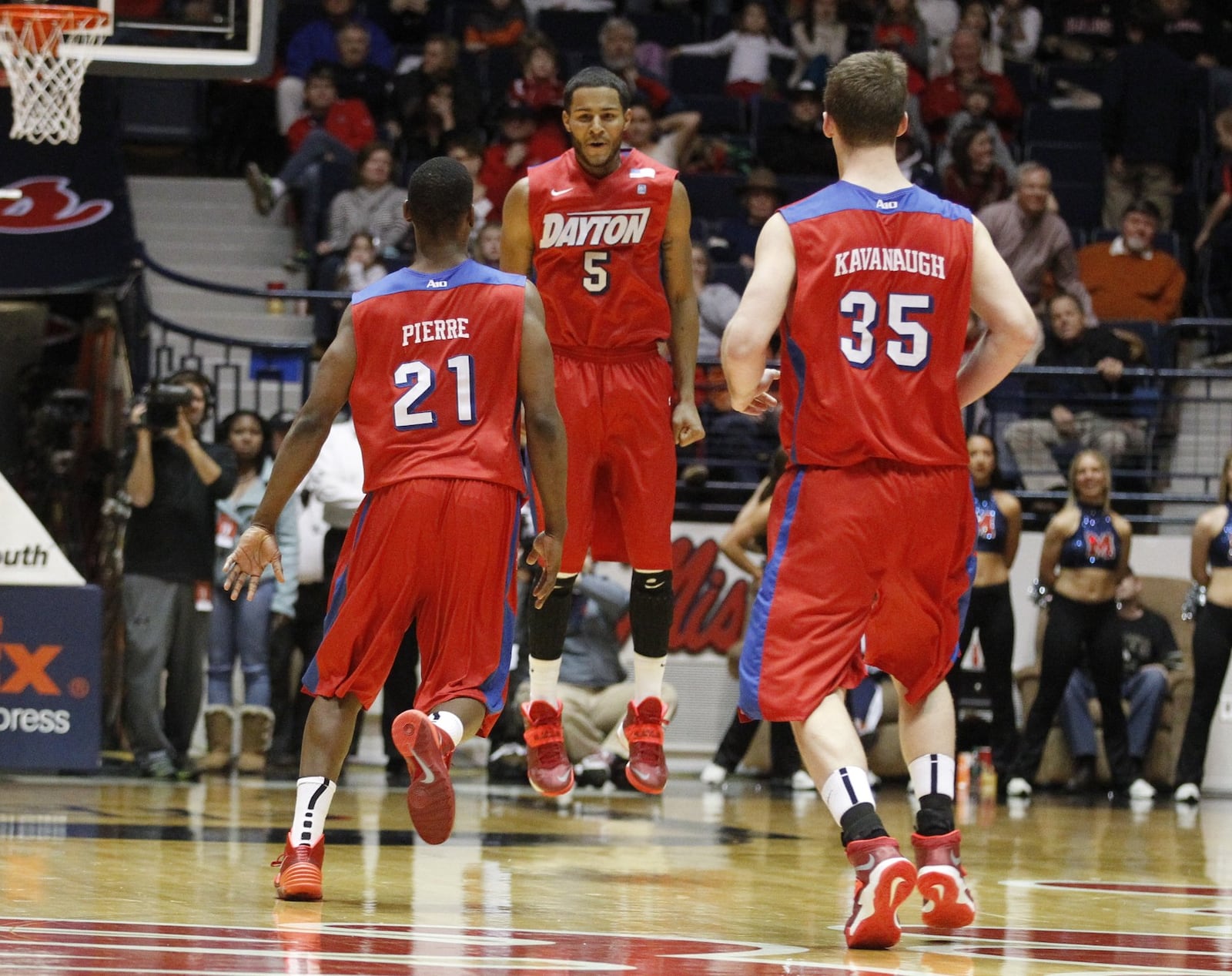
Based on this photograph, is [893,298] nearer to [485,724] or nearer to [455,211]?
[455,211]

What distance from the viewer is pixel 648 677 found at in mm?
7992

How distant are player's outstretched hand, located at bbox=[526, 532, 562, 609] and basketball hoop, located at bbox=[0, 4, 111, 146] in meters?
4.67

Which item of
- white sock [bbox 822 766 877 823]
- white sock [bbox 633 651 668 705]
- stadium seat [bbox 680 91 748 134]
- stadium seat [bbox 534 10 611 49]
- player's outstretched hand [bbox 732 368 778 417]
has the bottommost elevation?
white sock [bbox 633 651 668 705]

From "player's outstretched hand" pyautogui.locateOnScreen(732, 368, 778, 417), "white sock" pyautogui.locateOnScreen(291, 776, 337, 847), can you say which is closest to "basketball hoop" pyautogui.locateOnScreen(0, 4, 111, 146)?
"white sock" pyautogui.locateOnScreen(291, 776, 337, 847)

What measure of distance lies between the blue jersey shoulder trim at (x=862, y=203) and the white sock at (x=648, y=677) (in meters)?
2.59

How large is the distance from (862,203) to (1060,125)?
1248 cm

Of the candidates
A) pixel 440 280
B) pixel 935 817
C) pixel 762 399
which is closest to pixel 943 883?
pixel 935 817

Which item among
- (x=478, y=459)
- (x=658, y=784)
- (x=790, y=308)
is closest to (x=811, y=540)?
(x=790, y=308)

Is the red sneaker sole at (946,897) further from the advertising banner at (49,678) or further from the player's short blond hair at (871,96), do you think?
the advertising banner at (49,678)

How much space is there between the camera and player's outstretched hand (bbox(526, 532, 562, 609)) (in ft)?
21.4

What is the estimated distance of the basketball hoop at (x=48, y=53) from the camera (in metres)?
10.0

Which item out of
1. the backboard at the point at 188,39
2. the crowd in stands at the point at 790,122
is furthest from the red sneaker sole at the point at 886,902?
the crowd in stands at the point at 790,122

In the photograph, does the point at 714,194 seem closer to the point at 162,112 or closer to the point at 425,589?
the point at 162,112

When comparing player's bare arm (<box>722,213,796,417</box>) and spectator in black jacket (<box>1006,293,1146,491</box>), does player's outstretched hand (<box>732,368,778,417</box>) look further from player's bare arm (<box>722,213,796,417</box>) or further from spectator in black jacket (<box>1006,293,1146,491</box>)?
spectator in black jacket (<box>1006,293,1146,491</box>)
